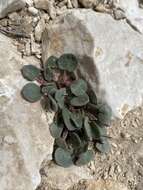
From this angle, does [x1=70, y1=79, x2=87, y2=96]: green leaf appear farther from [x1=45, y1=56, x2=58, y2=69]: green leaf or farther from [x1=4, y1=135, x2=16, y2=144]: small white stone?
[x1=4, y1=135, x2=16, y2=144]: small white stone

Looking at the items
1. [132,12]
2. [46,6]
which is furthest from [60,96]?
[132,12]

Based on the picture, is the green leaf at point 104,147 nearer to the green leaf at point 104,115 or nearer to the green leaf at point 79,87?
the green leaf at point 104,115

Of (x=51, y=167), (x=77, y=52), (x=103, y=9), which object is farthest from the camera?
(x=103, y=9)

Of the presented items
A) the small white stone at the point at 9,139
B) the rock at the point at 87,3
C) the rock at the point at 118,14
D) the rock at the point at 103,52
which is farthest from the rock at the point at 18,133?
the rock at the point at 118,14

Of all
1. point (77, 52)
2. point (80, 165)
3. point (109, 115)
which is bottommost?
point (80, 165)

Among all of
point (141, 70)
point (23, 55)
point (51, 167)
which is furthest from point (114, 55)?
point (51, 167)

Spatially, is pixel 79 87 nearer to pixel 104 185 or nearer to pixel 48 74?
pixel 48 74

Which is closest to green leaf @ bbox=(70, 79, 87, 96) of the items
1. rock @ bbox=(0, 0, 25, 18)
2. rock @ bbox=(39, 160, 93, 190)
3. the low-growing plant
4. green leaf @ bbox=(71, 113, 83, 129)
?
the low-growing plant

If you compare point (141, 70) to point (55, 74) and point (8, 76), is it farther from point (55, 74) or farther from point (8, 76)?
point (8, 76)
